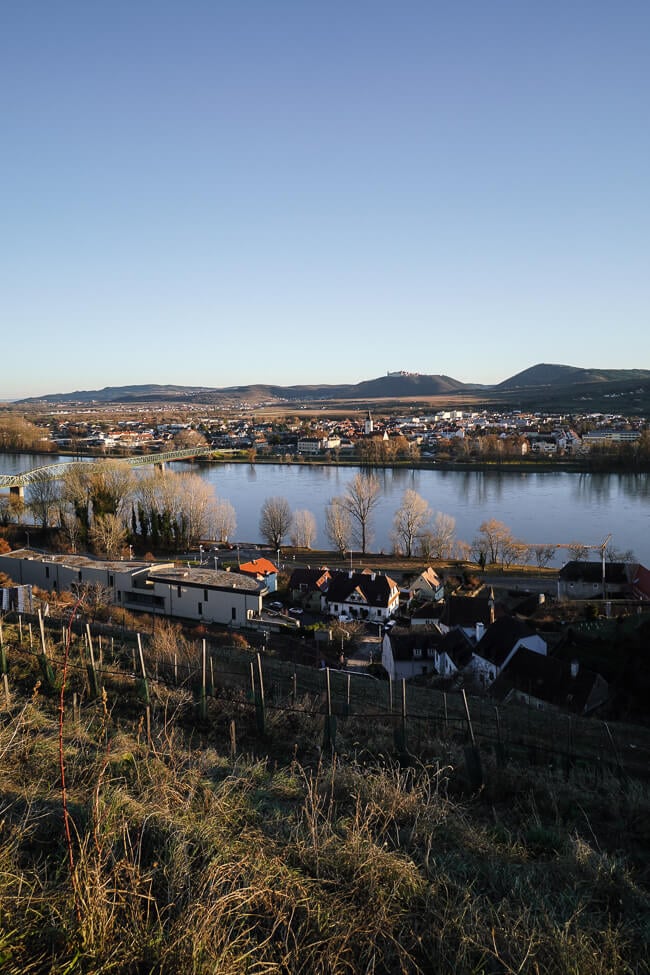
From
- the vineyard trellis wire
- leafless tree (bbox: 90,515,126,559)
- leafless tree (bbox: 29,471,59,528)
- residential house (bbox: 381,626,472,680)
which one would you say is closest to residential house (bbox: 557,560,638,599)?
residential house (bbox: 381,626,472,680)

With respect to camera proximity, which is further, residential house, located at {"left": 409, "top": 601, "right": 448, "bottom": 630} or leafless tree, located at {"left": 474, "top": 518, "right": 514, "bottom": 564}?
leafless tree, located at {"left": 474, "top": 518, "right": 514, "bottom": 564}

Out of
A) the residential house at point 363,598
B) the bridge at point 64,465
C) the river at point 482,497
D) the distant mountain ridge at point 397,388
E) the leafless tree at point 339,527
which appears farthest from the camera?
the distant mountain ridge at point 397,388

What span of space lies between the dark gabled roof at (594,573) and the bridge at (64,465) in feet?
49.9

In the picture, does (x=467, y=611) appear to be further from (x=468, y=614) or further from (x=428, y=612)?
(x=428, y=612)

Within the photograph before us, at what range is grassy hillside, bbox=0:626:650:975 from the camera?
4.32 ft

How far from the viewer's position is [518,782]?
3.14m

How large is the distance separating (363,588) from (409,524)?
5315 millimetres

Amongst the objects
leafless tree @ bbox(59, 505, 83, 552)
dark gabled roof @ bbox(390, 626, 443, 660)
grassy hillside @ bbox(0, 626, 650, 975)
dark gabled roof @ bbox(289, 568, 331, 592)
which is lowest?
dark gabled roof @ bbox(289, 568, 331, 592)

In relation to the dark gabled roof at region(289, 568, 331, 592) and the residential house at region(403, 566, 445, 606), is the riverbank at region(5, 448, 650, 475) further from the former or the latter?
the dark gabled roof at region(289, 568, 331, 592)

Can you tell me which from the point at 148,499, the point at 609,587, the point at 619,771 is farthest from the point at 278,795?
the point at 148,499

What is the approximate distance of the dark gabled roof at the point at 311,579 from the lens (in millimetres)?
12766

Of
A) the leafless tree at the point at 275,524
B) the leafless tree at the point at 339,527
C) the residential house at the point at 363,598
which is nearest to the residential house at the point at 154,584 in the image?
the residential house at the point at 363,598

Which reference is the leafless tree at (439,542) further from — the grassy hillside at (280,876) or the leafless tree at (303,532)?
the grassy hillside at (280,876)

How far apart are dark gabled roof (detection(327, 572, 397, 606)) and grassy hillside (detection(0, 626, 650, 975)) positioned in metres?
9.04
